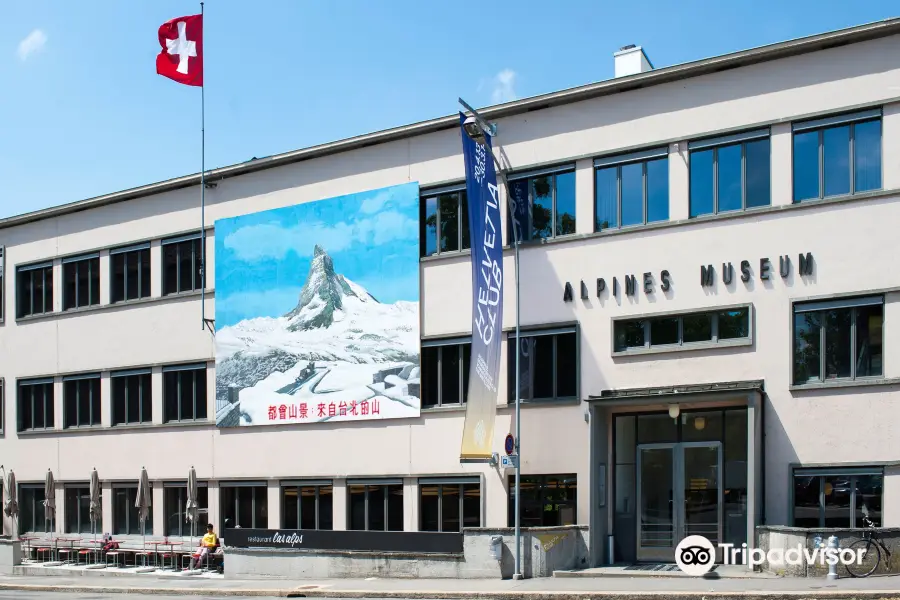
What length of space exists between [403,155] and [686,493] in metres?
12.0

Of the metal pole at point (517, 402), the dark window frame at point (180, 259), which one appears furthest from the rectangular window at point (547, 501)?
the dark window frame at point (180, 259)

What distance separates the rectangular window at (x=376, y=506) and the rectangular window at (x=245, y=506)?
3143 mm

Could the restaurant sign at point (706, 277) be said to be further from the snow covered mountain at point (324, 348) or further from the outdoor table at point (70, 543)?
the outdoor table at point (70, 543)

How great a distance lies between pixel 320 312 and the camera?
30922mm

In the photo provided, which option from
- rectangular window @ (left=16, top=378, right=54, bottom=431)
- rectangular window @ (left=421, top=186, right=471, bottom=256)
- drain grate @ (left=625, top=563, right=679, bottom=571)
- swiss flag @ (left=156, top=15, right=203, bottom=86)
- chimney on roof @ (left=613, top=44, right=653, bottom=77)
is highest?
swiss flag @ (left=156, top=15, right=203, bottom=86)

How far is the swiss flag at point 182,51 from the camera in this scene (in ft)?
109

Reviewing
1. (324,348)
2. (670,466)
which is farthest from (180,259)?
(670,466)

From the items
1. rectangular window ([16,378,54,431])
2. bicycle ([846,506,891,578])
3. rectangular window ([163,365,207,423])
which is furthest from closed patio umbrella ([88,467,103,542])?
bicycle ([846,506,891,578])

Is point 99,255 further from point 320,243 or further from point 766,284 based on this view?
point 766,284

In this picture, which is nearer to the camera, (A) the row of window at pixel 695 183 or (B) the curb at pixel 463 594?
(B) the curb at pixel 463 594

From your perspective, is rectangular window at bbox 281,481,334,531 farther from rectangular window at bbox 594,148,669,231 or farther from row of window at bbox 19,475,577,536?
rectangular window at bbox 594,148,669,231

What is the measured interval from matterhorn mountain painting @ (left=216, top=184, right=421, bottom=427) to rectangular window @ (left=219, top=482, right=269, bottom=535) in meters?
2.00

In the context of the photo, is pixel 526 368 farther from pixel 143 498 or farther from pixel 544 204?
pixel 143 498

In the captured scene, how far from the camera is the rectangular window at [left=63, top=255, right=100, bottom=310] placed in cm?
3709
